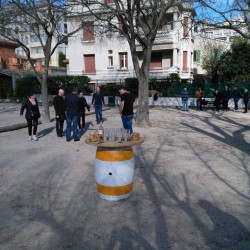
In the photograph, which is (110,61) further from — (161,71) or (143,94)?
(143,94)

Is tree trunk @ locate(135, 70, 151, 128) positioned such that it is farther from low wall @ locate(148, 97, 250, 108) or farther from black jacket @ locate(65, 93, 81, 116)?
low wall @ locate(148, 97, 250, 108)

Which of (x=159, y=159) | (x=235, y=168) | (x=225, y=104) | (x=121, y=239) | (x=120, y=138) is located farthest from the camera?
(x=225, y=104)

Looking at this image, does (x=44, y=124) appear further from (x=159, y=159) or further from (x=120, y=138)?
(x=120, y=138)

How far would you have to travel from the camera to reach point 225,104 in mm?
18906

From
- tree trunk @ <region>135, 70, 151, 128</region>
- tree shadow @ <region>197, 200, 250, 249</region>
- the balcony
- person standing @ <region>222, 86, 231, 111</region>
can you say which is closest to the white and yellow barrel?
tree shadow @ <region>197, 200, 250, 249</region>

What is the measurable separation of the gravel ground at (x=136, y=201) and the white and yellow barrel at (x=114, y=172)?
179 mm

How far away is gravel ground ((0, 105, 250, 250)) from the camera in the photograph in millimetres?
3621

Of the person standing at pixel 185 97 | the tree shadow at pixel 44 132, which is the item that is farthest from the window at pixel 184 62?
the tree shadow at pixel 44 132

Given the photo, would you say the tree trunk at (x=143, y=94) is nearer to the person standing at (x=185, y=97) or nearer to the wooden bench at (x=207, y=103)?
the person standing at (x=185, y=97)

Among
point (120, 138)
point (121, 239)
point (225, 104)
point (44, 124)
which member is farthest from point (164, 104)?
point (121, 239)

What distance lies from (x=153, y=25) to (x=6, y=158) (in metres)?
7.75

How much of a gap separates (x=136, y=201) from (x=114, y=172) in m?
0.62

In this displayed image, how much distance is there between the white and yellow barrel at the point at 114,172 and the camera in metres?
4.65

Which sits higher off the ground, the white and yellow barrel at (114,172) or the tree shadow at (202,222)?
the white and yellow barrel at (114,172)
